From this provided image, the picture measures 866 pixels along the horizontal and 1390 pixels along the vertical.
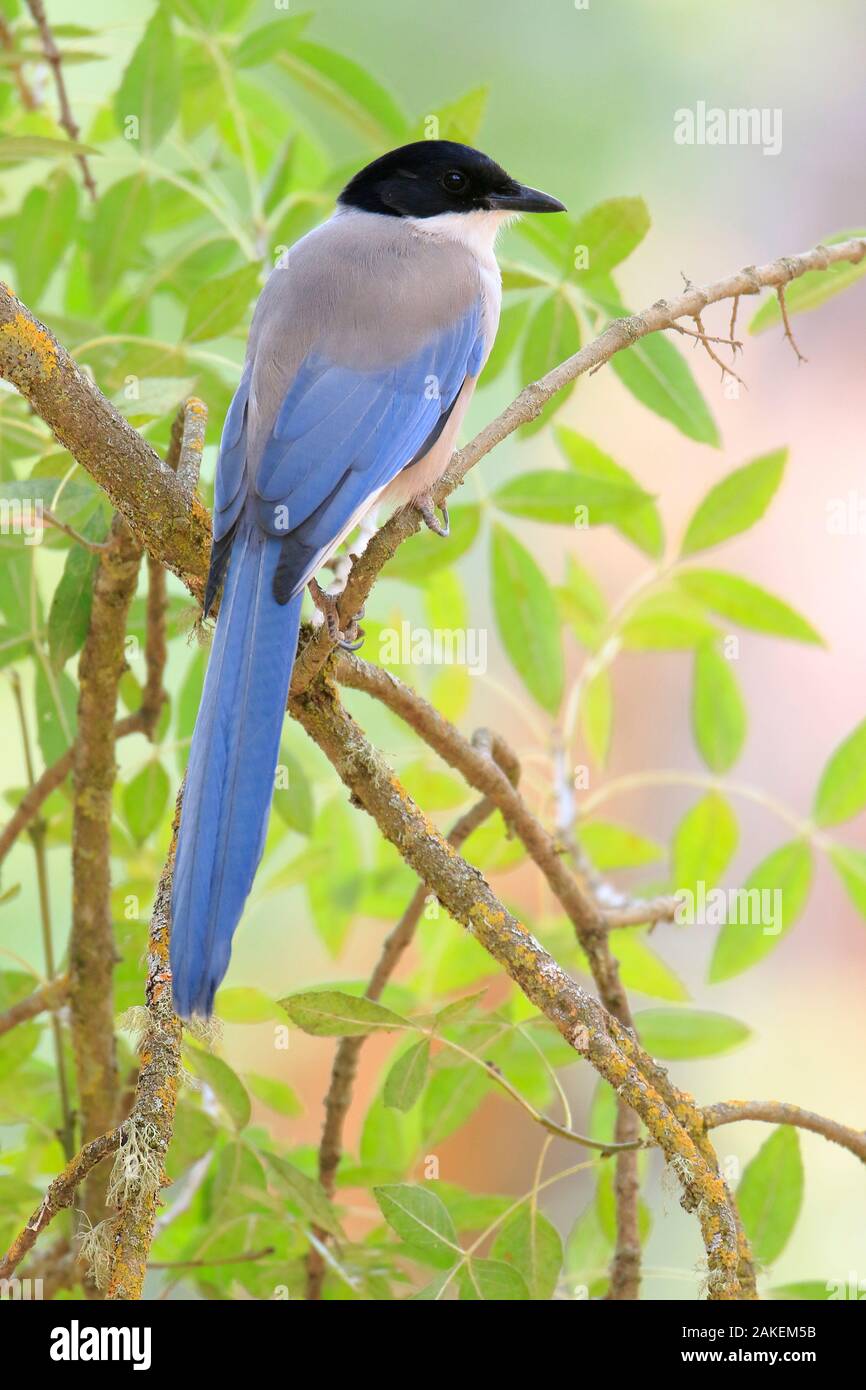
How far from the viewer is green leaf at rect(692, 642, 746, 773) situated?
222 centimetres

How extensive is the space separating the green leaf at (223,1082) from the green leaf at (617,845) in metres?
0.84

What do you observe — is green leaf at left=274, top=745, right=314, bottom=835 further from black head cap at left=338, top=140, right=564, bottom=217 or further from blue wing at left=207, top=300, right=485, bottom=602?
black head cap at left=338, top=140, right=564, bottom=217

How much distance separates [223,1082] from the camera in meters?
1.56

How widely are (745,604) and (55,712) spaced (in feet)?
3.19

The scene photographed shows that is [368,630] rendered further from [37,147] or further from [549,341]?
[37,147]

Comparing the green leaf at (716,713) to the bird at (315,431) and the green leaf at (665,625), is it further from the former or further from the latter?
the bird at (315,431)

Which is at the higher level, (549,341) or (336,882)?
(549,341)

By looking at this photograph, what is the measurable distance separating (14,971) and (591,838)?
0.88m

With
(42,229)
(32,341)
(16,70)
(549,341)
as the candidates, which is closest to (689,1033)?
(549,341)

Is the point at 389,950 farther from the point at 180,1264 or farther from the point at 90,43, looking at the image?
the point at 90,43

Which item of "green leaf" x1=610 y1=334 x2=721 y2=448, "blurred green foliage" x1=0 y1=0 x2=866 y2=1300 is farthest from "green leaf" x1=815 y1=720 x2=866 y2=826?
"green leaf" x1=610 y1=334 x2=721 y2=448

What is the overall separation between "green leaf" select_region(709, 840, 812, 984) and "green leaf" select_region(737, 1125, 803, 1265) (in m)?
0.39

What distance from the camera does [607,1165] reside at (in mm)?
1868

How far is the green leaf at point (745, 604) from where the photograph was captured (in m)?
2.10
